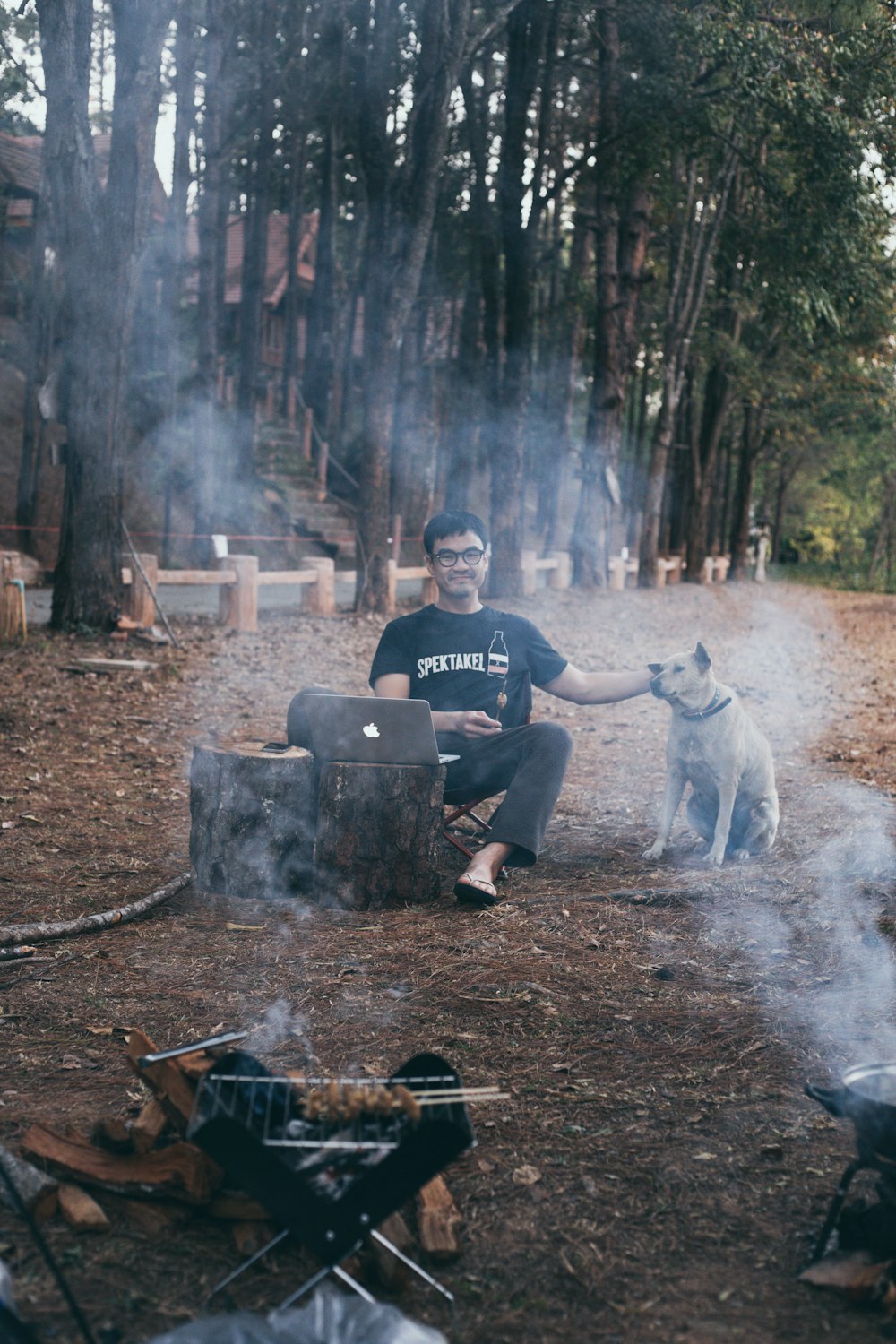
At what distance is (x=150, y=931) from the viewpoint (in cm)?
455

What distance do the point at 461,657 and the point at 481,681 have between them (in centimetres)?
15

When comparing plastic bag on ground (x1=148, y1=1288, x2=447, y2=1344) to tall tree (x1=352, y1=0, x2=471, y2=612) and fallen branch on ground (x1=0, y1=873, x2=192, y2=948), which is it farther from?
tall tree (x1=352, y1=0, x2=471, y2=612)

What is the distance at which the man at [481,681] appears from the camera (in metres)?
5.16

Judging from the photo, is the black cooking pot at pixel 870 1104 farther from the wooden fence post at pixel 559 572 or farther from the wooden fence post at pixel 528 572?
the wooden fence post at pixel 559 572

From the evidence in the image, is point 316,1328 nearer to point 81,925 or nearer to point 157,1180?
point 157,1180

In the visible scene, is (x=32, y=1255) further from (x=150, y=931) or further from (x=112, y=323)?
(x=112, y=323)

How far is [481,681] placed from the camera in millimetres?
5461

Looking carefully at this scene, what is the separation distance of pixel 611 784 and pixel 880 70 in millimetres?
11554

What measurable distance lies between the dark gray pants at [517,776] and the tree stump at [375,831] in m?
0.36

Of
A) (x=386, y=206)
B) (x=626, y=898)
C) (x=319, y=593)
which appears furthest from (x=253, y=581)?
(x=626, y=898)

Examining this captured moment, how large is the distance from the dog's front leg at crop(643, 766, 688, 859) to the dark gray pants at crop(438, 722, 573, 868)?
753 mm

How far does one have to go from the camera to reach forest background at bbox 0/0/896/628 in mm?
11469

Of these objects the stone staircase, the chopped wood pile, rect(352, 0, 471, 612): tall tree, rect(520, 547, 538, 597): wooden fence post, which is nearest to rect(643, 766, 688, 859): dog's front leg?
the chopped wood pile

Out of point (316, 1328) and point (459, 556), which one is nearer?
point (316, 1328)
